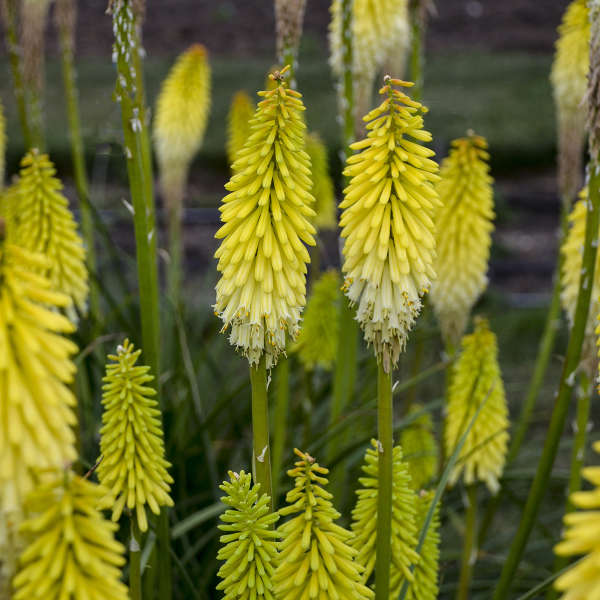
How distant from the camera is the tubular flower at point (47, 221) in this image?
2838 millimetres

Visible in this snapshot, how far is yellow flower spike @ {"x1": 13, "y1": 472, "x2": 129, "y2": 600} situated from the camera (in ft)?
4.31

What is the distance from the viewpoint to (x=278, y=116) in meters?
1.89

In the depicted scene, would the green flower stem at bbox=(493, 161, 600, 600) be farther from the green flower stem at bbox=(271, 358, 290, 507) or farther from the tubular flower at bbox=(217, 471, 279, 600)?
the tubular flower at bbox=(217, 471, 279, 600)

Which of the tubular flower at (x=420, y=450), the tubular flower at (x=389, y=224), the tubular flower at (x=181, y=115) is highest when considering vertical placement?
the tubular flower at (x=181, y=115)

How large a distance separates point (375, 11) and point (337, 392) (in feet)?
6.69

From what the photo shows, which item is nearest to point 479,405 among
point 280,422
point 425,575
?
point 280,422

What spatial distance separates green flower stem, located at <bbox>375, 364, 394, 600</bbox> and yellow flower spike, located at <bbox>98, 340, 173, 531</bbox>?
503 millimetres

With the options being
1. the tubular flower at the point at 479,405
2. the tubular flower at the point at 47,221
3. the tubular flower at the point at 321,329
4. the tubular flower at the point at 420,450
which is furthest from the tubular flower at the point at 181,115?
the tubular flower at the point at 479,405

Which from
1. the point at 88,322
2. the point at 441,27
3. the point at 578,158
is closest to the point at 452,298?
the point at 578,158

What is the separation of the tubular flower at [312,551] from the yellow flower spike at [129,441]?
349mm

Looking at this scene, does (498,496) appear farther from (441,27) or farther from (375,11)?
(441,27)

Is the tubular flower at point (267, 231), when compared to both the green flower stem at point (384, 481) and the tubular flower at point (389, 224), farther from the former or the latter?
the green flower stem at point (384, 481)

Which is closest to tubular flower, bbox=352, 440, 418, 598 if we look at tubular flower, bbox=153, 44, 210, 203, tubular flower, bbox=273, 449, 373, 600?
tubular flower, bbox=273, 449, 373, 600

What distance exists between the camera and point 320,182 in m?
4.82
